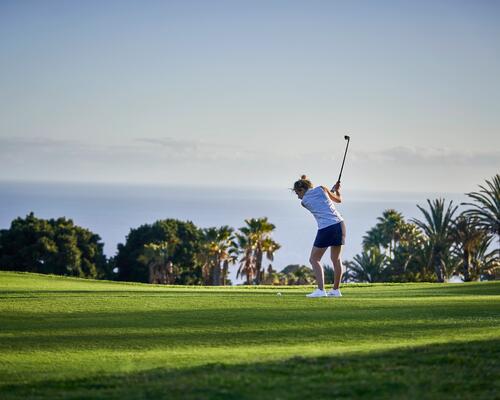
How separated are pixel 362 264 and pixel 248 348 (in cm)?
6537

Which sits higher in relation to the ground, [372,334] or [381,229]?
[381,229]

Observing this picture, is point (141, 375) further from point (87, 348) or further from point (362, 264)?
point (362, 264)

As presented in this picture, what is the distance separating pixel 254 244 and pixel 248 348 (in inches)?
2822

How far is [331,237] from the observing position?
48.2ft

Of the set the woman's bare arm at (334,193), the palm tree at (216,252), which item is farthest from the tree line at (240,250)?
the woman's bare arm at (334,193)

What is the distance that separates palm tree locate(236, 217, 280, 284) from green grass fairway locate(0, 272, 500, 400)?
2600 inches

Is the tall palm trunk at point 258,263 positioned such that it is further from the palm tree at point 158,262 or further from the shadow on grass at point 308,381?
the shadow on grass at point 308,381

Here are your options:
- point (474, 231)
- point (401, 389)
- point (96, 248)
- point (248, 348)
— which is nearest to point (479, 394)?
point (401, 389)

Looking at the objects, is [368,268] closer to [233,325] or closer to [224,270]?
[224,270]

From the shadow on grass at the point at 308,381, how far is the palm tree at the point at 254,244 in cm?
7208

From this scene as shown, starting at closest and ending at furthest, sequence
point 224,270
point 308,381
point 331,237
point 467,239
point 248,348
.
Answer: point 308,381 < point 248,348 < point 331,237 < point 467,239 < point 224,270

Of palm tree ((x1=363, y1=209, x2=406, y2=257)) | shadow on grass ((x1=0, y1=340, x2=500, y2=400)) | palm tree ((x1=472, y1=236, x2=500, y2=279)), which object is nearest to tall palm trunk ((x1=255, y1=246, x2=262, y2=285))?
palm tree ((x1=363, y1=209, x2=406, y2=257))

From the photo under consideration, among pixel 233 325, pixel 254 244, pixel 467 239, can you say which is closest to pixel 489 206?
pixel 467 239

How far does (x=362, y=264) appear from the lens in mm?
73312
